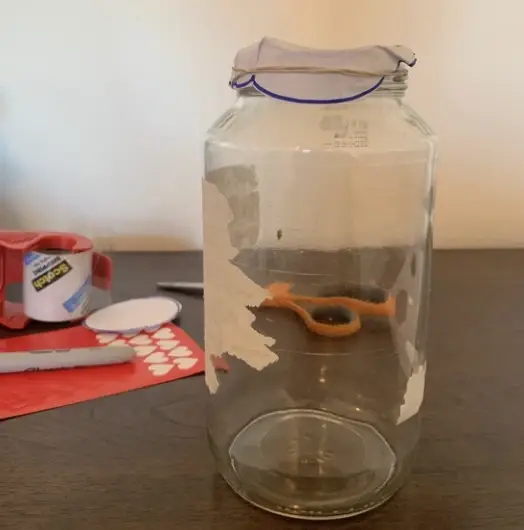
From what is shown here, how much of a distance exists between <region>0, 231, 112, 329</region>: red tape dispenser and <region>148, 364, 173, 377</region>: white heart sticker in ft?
0.48

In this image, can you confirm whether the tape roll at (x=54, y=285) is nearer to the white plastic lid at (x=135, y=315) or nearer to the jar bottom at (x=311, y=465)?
the white plastic lid at (x=135, y=315)

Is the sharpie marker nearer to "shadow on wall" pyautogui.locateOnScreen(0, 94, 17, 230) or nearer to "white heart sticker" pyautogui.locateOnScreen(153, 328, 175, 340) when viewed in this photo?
"white heart sticker" pyautogui.locateOnScreen(153, 328, 175, 340)

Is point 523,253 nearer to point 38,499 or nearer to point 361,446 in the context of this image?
point 361,446

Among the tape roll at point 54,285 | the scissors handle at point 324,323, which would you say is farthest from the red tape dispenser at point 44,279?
the scissors handle at point 324,323

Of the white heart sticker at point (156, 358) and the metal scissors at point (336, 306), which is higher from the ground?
the metal scissors at point (336, 306)

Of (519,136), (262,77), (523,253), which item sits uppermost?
(262,77)

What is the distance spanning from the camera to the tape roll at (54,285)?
71 cm

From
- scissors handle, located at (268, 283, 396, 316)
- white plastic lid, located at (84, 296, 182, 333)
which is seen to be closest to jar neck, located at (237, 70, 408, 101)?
scissors handle, located at (268, 283, 396, 316)

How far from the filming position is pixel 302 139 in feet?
1.79

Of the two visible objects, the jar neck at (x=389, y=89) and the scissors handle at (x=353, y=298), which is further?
the scissors handle at (x=353, y=298)

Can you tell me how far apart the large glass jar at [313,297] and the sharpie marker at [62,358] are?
0.39 ft

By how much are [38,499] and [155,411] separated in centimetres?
13

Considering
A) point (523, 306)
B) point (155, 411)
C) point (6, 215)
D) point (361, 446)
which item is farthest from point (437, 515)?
point (6, 215)

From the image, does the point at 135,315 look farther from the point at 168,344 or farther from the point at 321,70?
the point at 321,70
